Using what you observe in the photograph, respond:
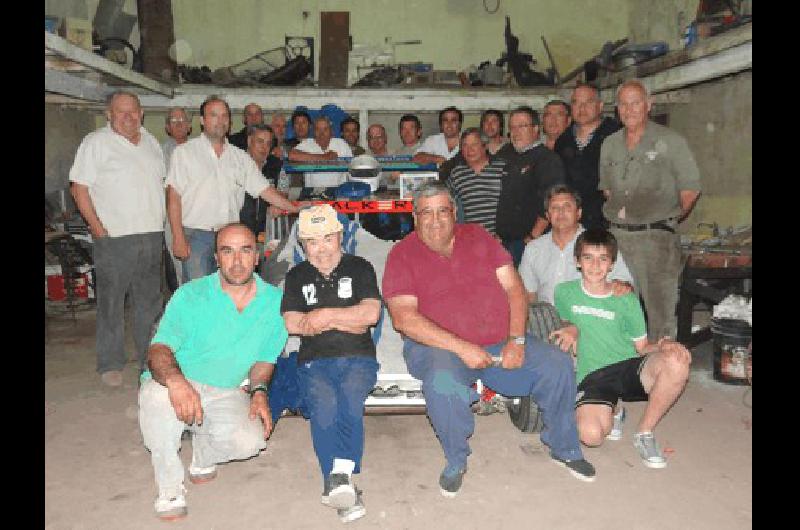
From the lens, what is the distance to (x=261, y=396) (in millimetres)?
3381

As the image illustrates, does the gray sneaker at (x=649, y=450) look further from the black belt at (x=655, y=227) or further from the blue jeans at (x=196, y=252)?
the blue jeans at (x=196, y=252)

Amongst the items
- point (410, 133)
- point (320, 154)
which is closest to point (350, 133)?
point (410, 133)

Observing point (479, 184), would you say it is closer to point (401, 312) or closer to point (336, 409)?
point (401, 312)

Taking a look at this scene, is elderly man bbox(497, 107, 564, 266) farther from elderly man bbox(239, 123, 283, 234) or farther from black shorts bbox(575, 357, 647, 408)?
elderly man bbox(239, 123, 283, 234)

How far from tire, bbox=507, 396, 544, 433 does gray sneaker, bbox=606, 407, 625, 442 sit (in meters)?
0.55

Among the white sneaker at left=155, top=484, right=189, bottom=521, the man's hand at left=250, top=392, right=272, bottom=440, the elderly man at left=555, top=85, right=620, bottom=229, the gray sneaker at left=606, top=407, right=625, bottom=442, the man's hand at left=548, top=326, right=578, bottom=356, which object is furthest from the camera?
the elderly man at left=555, top=85, right=620, bottom=229

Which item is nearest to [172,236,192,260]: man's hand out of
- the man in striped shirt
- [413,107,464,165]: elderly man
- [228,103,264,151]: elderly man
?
the man in striped shirt

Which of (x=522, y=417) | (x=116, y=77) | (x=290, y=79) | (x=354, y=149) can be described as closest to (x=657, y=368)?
(x=522, y=417)

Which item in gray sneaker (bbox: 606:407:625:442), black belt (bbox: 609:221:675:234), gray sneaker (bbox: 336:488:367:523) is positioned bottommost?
gray sneaker (bbox: 336:488:367:523)

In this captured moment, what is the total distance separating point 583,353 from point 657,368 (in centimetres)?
45

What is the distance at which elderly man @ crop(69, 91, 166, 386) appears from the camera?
5.01 m

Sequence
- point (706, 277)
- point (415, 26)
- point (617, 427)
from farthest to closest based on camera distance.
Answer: point (415, 26) < point (706, 277) < point (617, 427)

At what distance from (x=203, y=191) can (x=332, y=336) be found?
231 centimetres

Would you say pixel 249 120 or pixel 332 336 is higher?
pixel 249 120
